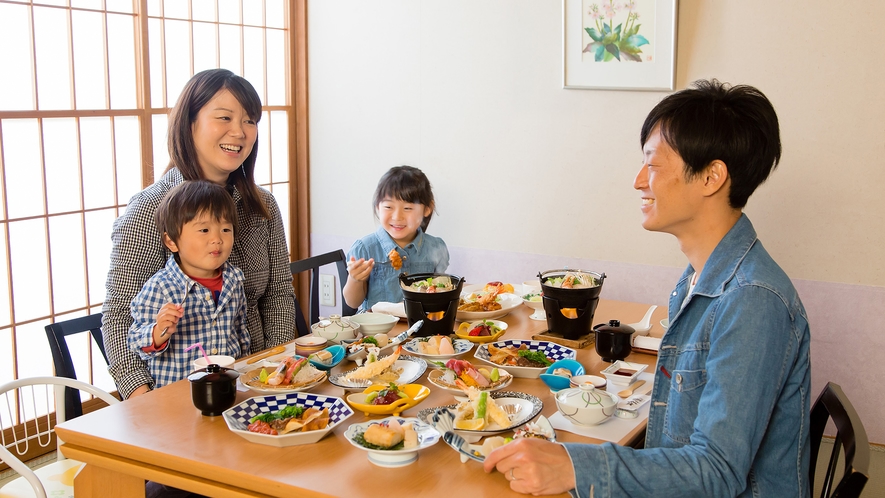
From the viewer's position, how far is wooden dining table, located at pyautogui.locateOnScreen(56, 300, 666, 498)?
1.28 meters

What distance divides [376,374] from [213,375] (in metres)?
0.37

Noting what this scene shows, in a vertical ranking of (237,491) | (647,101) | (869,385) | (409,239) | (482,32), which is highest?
(482,32)

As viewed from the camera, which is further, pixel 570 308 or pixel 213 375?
pixel 570 308

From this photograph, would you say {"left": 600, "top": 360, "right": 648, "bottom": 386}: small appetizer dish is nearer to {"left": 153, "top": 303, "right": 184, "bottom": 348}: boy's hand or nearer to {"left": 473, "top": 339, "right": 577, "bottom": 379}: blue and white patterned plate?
{"left": 473, "top": 339, "right": 577, "bottom": 379}: blue and white patterned plate

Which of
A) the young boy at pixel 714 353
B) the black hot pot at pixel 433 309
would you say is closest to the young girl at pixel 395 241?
the black hot pot at pixel 433 309

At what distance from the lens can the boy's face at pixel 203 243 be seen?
205cm

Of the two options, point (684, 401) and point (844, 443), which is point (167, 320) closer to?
point (684, 401)

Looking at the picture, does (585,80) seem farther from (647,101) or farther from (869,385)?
(869,385)

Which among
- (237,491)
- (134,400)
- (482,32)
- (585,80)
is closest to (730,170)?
(237,491)

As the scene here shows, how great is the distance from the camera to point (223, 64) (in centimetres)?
385

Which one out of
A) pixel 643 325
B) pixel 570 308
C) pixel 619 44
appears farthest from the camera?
pixel 619 44

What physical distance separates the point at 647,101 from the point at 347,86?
5.25ft

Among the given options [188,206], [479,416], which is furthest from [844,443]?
[188,206]

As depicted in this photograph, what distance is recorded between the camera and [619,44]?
3240 millimetres
